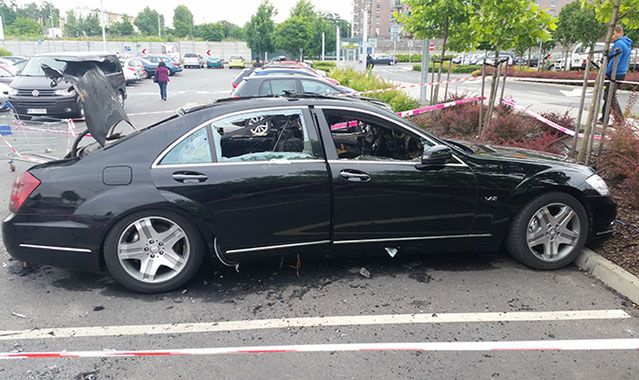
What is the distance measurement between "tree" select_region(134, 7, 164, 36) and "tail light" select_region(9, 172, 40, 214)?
399ft

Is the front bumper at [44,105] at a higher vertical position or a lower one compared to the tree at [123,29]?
lower

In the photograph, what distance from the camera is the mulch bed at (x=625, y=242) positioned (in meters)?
4.34

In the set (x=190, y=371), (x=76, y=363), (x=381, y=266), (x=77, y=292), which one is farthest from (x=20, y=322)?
(x=381, y=266)

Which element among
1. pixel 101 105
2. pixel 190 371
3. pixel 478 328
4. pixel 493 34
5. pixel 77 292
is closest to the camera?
pixel 190 371

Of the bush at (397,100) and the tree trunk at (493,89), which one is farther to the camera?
the bush at (397,100)

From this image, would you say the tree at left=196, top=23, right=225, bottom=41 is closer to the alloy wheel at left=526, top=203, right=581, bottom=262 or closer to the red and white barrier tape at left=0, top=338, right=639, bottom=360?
the alloy wheel at left=526, top=203, right=581, bottom=262

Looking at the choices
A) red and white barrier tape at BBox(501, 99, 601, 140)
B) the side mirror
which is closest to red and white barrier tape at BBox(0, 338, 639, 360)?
the side mirror

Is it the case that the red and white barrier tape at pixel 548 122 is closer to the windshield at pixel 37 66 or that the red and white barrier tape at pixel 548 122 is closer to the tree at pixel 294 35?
the windshield at pixel 37 66

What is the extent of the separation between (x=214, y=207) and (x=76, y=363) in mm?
1406

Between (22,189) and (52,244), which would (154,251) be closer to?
(52,244)

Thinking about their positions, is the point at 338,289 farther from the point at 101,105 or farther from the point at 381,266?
the point at 101,105

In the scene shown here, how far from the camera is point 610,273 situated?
13.7ft

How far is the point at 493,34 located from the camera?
8023 mm

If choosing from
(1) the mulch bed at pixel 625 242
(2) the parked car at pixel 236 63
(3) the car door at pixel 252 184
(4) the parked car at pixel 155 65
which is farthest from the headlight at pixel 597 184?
(2) the parked car at pixel 236 63
